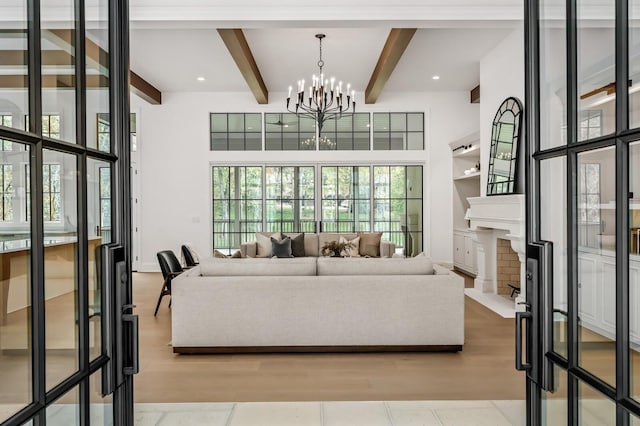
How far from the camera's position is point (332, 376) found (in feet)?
10.6

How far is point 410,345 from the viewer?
3.71m

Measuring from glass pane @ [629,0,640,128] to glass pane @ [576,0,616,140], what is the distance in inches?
2.4

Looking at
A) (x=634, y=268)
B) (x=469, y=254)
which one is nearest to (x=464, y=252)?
(x=469, y=254)

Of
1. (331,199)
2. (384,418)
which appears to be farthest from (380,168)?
(384,418)

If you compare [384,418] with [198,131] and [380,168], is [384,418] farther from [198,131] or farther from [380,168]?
[198,131]

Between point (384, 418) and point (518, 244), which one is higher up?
point (518, 244)

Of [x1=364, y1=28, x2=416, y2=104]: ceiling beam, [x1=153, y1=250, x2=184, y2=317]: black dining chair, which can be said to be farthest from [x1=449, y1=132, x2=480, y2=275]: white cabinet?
[x1=153, y1=250, x2=184, y2=317]: black dining chair

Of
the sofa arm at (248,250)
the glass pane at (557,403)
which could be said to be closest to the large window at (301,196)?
the sofa arm at (248,250)

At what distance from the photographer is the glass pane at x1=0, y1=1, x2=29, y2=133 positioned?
945mm

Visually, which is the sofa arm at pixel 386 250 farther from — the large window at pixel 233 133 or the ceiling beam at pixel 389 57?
the large window at pixel 233 133

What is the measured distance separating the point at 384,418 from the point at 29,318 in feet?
6.90

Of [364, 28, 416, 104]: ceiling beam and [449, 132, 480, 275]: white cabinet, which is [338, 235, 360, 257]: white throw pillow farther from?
[364, 28, 416, 104]: ceiling beam

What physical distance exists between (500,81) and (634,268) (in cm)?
505

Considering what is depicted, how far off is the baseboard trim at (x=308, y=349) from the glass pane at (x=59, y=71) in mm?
2854
